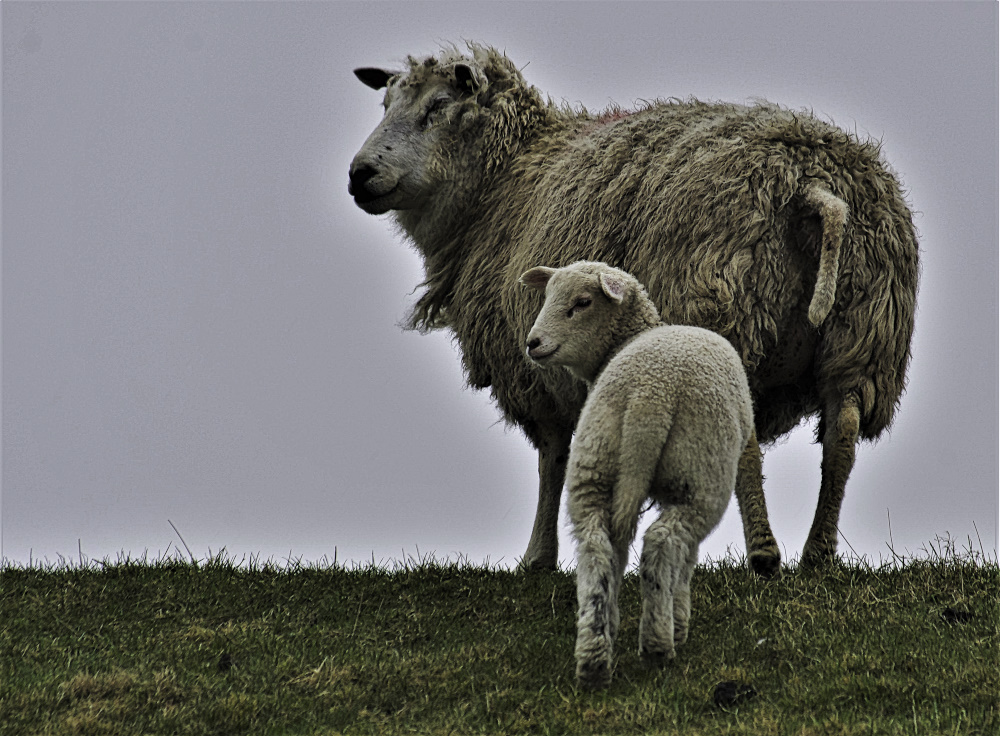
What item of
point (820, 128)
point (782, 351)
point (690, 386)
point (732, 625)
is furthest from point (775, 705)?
point (820, 128)

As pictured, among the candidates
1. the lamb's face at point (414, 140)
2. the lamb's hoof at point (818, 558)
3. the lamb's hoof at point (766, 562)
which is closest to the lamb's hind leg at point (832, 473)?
the lamb's hoof at point (818, 558)

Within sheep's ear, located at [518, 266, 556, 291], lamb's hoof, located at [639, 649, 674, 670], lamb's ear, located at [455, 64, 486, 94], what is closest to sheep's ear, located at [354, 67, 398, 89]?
lamb's ear, located at [455, 64, 486, 94]

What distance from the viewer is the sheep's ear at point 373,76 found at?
32.6 ft

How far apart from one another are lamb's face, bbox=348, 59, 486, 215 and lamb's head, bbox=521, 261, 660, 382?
10.0 feet

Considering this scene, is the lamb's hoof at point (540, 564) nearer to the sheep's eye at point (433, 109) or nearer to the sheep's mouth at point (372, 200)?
the sheep's mouth at point (372, 200)

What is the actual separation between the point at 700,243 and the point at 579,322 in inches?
50.0

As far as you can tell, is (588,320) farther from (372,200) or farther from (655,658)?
(372,200)

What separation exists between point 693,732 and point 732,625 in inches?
49.0

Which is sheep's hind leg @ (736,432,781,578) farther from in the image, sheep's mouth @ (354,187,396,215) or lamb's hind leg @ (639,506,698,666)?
sheep's mouth @ (354,187,396,215)

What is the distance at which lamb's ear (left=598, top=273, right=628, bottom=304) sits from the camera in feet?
19.6

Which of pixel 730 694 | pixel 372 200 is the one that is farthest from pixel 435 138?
pixel 730 694

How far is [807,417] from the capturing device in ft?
25.4

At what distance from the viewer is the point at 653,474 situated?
17.7ft

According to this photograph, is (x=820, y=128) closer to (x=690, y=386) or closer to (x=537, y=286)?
(x=537, y=286)
